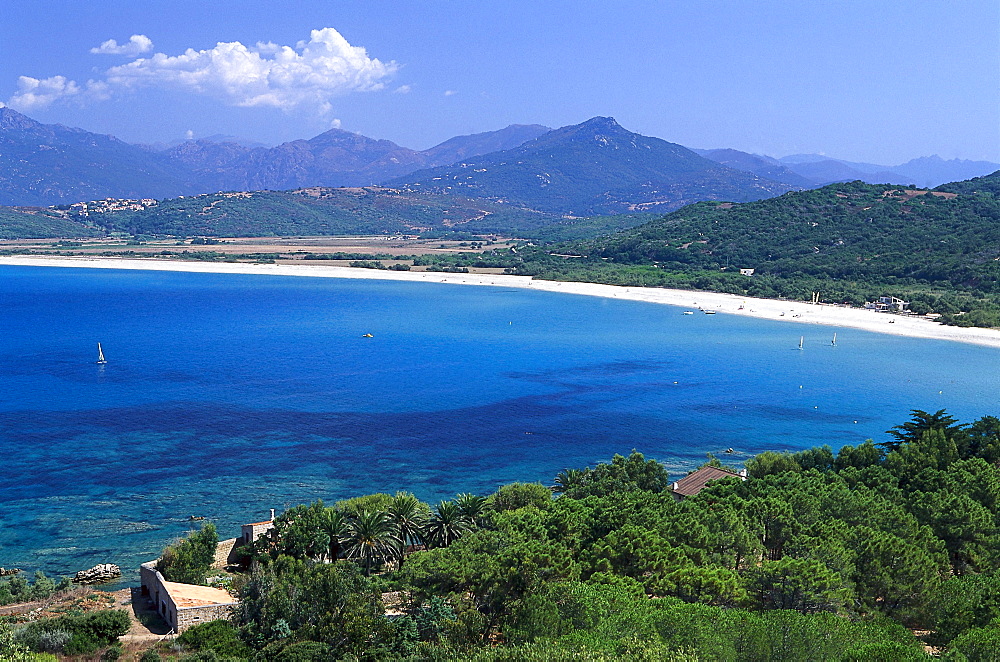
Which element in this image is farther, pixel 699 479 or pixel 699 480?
pixel 699 479

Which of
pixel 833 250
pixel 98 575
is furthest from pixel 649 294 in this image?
pixel 98 575

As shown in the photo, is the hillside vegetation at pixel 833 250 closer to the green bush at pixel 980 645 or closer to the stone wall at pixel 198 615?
the green bush at pixel 980 645

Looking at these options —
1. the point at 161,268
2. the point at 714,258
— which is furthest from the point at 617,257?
the point at 161,268

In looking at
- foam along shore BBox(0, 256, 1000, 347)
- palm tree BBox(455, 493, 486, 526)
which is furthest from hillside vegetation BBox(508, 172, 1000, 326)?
palm tree BBox(455, 493, 486, 526)

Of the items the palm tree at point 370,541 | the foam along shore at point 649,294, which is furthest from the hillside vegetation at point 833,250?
the palm tree at point 370,541

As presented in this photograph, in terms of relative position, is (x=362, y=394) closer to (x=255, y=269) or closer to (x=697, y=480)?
(x=697, y=480)

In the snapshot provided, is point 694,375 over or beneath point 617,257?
beneath

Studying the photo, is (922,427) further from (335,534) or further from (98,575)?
(98,575)
